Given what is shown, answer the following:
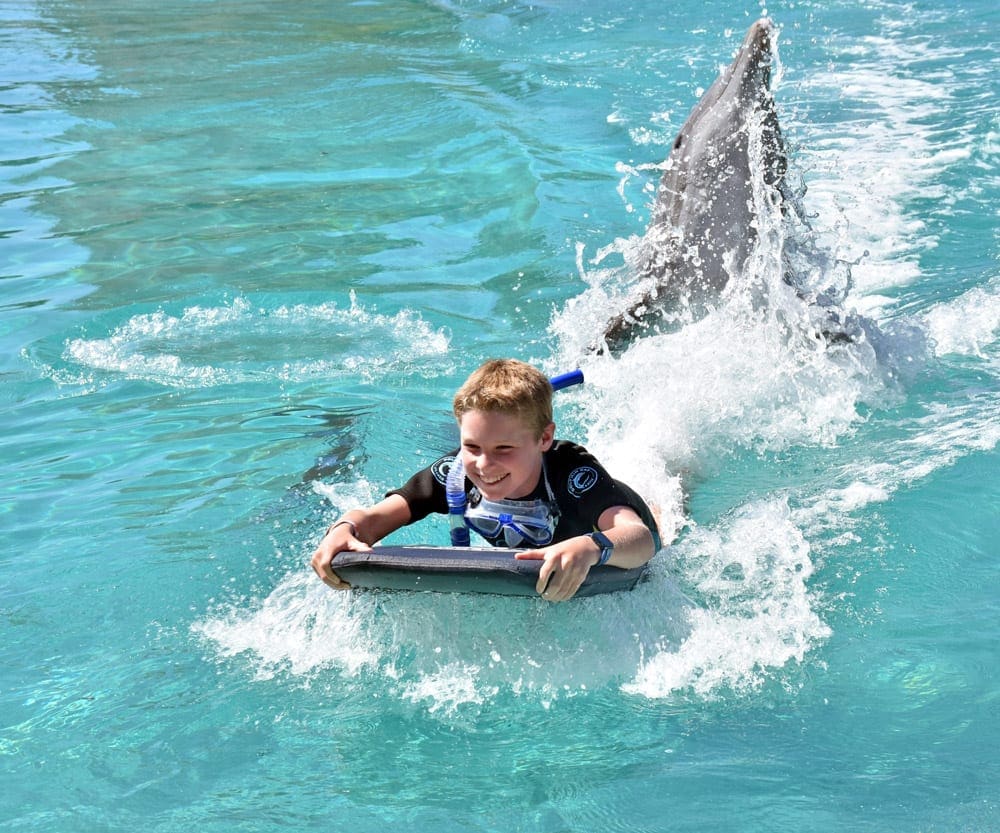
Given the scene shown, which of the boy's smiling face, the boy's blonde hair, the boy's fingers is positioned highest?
the boy's blonde hair

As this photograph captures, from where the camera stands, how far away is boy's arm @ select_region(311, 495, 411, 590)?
3.87 meters

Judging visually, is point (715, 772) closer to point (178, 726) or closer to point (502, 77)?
point (178, 726)

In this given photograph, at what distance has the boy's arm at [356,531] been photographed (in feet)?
12.7

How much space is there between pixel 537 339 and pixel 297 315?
1632 mm

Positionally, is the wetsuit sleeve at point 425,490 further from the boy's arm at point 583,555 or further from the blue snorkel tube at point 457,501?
the boy's arm at point 583,555

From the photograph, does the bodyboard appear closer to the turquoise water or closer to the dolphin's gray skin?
the turquoise water

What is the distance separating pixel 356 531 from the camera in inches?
165

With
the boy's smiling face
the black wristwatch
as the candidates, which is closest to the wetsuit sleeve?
the boy's smiling face

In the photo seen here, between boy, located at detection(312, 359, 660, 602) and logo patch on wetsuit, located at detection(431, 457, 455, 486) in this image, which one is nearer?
boy, located at detection(312, 359, 660, 602)

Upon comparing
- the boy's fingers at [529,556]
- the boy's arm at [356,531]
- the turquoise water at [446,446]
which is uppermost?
the boy's fingers at [529,556]

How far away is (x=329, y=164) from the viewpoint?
1170 centimetres

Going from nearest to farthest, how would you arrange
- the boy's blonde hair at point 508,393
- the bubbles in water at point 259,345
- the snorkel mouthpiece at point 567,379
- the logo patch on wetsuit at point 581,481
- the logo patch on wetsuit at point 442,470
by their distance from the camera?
the boy's blonde hair at point 508,393, the logo patch on wetsuit at point 581,481, the logo patch on wetsuit at point 442,470, the snorkel mouthpiece at point 567,379, the bubbles in water at point 259,345

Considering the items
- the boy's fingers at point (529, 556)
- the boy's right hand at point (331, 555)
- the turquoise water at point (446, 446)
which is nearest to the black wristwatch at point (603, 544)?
the boy's fingers at point (529, 556)

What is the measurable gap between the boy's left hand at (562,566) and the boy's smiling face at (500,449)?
1.41 ft
